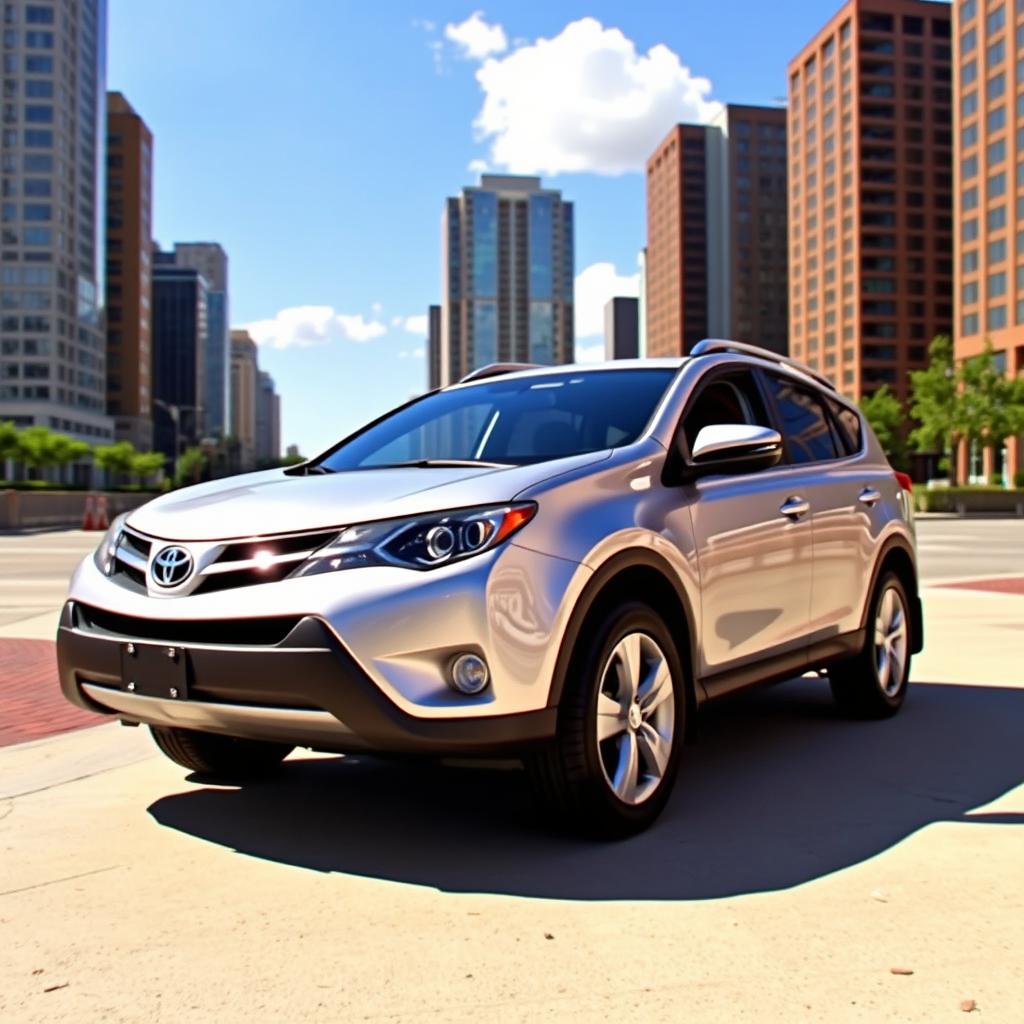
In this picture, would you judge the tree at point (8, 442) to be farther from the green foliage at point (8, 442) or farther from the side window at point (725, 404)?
the side window at point (725, 404)

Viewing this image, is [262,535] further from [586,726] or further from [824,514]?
→ [824,514]

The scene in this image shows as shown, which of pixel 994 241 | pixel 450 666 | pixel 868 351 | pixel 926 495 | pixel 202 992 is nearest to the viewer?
pixel 202 992

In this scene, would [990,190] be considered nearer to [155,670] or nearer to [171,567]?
[171,567]

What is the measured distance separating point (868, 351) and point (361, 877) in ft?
399

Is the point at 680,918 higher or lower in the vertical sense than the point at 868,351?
lower

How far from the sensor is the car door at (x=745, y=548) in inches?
174

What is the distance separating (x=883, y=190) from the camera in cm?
11938

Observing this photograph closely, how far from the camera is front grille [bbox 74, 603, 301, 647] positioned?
11.2 feet

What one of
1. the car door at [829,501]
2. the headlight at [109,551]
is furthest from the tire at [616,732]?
the headlight at [109,551]

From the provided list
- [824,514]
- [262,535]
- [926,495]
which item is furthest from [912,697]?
[926,495]

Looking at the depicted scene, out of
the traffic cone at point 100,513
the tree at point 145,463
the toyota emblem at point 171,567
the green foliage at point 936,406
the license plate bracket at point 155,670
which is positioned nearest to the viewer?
the license plate bracket at point 155,670

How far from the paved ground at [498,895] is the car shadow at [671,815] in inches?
0.6

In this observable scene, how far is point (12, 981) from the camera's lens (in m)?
2.82

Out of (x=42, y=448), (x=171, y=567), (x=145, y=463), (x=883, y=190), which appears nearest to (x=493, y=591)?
(x=171, y=567)
